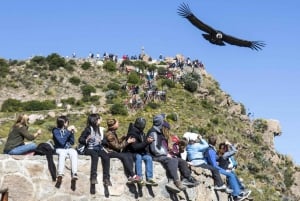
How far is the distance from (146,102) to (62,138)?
2342 inches

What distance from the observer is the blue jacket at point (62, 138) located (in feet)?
34.8

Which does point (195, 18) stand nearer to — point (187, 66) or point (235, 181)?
point (235, 181)

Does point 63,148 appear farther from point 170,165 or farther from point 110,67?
point 110,67

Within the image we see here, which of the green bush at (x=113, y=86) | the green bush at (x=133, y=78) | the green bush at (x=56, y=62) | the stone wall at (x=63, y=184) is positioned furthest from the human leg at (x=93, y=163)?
the green bush at (x=56, y=62)

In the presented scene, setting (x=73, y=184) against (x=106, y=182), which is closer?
(x=73, y=184)

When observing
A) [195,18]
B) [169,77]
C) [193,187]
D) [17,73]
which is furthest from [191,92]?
[193,187]

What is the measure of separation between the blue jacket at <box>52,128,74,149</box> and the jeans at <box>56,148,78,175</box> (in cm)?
15

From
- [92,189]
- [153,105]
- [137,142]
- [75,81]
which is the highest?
[75,81]

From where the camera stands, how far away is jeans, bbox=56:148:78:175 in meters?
10.3

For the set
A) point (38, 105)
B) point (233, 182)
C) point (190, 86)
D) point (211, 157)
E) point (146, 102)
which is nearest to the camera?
point (211, 157)

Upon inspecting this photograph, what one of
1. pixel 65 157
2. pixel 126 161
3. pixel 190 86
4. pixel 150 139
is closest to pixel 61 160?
pixel 65 157

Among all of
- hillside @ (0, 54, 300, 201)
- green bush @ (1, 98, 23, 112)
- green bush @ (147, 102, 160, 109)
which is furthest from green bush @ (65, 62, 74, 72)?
green bush @ (147, 102, 160, 109)

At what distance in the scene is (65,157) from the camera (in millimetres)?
10430

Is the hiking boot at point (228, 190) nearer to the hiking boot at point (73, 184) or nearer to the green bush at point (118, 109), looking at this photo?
the hiking boot at point (73, 184)
